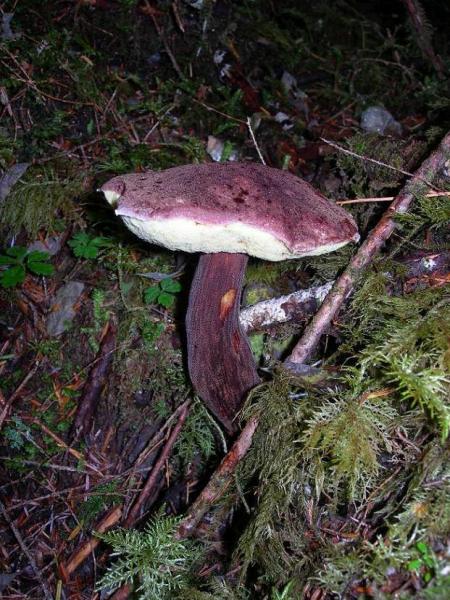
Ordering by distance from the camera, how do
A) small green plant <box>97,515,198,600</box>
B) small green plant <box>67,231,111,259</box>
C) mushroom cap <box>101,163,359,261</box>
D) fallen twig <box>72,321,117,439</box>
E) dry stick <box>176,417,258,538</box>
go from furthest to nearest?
small green plant <box>67,231,111,259</box> < fallen twig <box>72,321,117,439</box> < dry stick <box>176,417,258,538</box> < small green plant <box>97,515,198,600</box> < mushroom cap <box>101,163,359,261</box>

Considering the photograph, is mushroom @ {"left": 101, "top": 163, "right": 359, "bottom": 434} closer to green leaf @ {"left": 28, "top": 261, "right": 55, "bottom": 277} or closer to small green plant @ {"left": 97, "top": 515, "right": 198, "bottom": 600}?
small green plant @ {"left": 97, "top": 515, "right": 198, "bottom": 600}

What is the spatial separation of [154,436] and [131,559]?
29.5 inches

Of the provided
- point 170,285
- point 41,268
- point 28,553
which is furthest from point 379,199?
point 28,553

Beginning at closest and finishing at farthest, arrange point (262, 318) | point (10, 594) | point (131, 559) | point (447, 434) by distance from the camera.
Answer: point (447, 434) → point (131, 559) → point (10, 594) → point (262, 318)

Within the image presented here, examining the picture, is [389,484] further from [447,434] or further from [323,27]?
[323,27]

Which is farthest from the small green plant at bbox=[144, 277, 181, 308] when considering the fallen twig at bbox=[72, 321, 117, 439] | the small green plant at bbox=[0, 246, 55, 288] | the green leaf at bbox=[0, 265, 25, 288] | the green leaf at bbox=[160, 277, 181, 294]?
the green leaf at bbox=[0, 265, 25, 288]

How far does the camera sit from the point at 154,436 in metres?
2.24

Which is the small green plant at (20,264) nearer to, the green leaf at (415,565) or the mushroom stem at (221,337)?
the mushroom stem at (221,337)

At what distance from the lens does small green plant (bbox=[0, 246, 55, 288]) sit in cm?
258

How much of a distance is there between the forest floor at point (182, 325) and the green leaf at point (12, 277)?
0.08 feet

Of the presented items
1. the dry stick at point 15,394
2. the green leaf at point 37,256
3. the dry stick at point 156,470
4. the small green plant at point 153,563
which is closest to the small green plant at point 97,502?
the dry stick at point 156,470

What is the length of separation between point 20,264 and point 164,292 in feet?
3.20

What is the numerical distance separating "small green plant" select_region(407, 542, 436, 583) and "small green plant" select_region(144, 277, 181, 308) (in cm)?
166

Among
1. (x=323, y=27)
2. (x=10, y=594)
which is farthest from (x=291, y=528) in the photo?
(x=323, y=27)
